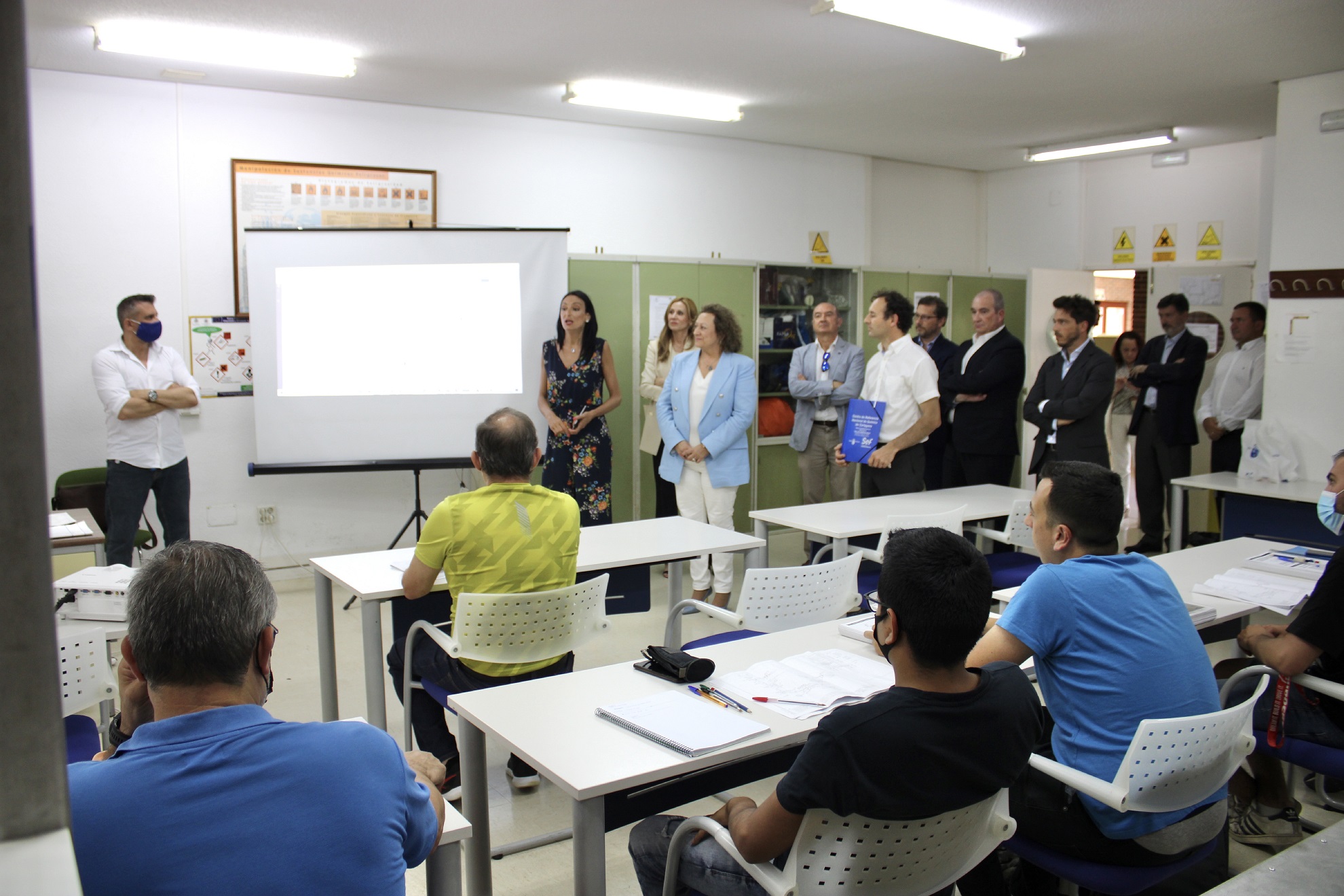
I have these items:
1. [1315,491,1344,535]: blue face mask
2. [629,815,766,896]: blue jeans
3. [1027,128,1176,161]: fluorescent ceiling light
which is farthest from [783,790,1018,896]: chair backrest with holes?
[1027,128,1176,161]: fluorescent ceiling light

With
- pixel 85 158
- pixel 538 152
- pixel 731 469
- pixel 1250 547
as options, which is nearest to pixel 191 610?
pixel 1250 547

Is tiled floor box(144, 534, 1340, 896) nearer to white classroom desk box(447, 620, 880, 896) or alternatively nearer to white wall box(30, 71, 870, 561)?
white classroom desk box(447, 620, 880, 896)

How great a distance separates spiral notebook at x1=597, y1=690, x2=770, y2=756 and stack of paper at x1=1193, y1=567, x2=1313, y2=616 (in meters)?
1.77

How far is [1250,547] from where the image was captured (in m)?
3.52

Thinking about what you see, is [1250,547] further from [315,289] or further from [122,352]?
[122,352]

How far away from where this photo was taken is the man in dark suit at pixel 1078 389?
16.2 ft

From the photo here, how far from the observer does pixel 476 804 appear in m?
2.17

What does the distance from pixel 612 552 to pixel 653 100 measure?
355cm

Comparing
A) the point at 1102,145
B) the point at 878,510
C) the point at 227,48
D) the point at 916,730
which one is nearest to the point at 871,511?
the point at 878,510

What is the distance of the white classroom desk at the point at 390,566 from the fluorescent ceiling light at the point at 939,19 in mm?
2365

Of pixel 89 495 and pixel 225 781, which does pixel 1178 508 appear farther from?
pixel 89 495

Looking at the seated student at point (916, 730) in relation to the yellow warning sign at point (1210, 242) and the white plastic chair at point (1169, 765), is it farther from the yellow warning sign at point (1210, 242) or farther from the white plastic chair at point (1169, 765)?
the yellow warning sign at point (1210, 242)

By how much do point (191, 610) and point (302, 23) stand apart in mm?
4057

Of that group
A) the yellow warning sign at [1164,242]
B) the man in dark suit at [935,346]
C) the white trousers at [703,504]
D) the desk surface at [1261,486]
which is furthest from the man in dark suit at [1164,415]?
the white trousers at [703,504]
